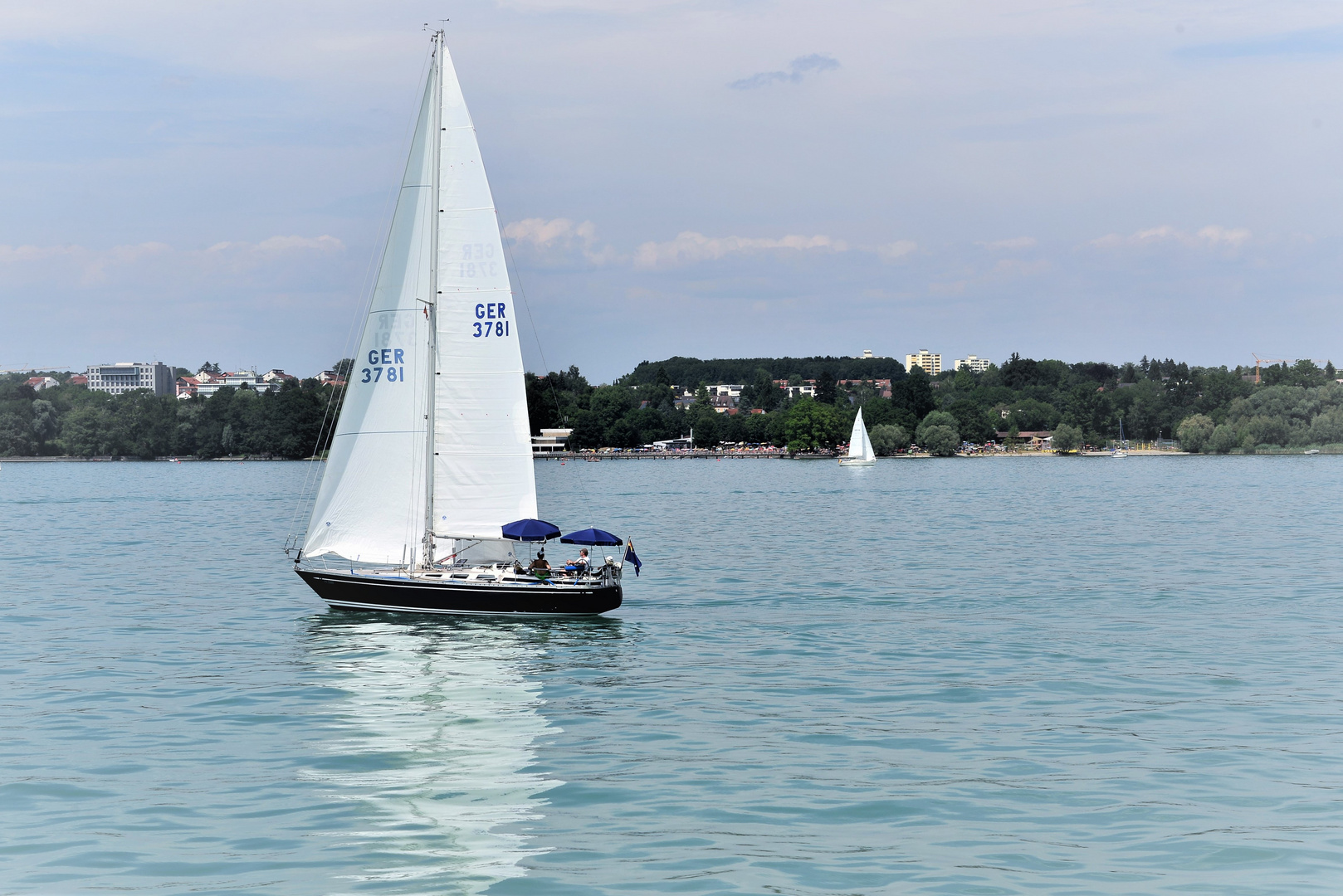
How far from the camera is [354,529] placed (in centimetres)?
3650

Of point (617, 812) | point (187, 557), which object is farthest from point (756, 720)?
point (187, 557)

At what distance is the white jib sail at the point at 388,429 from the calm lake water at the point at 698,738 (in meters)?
2.61

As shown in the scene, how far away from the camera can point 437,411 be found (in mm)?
36531

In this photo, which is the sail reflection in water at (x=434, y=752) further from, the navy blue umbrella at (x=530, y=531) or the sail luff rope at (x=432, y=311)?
the sail luff rope at (x=432, y=311)

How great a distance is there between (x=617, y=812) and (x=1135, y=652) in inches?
747

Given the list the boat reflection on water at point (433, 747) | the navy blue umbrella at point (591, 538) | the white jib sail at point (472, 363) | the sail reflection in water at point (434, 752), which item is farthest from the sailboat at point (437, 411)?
the sail reflection in water at point (434, 752)

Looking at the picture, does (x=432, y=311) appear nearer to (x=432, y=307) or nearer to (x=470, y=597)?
(x=432, y=307)

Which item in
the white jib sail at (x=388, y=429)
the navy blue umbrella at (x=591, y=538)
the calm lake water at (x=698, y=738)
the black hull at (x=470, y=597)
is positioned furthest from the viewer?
the white jib sail at (x=388, y=429)

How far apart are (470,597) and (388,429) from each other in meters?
5.80

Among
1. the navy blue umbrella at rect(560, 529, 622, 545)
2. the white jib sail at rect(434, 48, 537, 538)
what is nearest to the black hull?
the navy blue umbrella at rect(560, 529, 622, 545)

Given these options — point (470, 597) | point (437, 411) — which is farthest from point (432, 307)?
point (470, 597)

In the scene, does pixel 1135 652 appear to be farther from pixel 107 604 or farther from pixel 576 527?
pixel 576 527

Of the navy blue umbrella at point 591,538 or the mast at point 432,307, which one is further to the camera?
the mast at point 432,307

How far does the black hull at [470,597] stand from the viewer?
3466 cm
